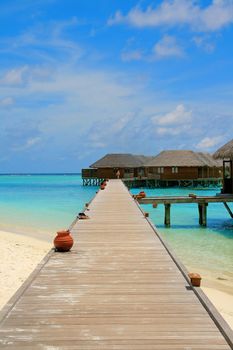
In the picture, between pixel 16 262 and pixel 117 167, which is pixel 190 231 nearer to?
pixel 16 262

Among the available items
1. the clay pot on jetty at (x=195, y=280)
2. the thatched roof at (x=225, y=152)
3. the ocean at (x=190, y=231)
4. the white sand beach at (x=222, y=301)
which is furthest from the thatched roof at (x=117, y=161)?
the clay pot on jetty at (x=195, y=280)

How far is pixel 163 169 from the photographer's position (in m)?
54.8

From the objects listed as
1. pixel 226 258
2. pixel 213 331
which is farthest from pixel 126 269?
pixel 226 258

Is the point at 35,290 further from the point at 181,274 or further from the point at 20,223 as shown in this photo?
the point at 20,223

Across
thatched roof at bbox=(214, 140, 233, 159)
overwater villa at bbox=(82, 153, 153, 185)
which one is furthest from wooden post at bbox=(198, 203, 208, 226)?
overwater villa at bbox=(82, 153, 153, 185)

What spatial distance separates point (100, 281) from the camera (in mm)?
5707

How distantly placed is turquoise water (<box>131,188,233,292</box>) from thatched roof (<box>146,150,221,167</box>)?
23.5 meters

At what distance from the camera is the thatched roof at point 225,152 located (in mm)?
21509

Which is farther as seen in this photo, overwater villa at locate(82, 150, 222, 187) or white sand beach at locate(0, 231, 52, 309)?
overwater villa at locate(82, 150, 222, 187)

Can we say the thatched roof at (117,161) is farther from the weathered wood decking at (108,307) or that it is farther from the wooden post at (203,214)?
the weathered wood decking at (108,307)

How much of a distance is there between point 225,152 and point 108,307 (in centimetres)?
1848

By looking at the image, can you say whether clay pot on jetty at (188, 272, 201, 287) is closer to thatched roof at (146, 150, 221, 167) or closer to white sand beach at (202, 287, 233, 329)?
white sand beach at (202, 287, 233, 329)

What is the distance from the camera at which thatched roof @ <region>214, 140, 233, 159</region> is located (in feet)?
70.6

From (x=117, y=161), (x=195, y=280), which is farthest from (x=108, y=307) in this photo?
(x=117, y=161)
